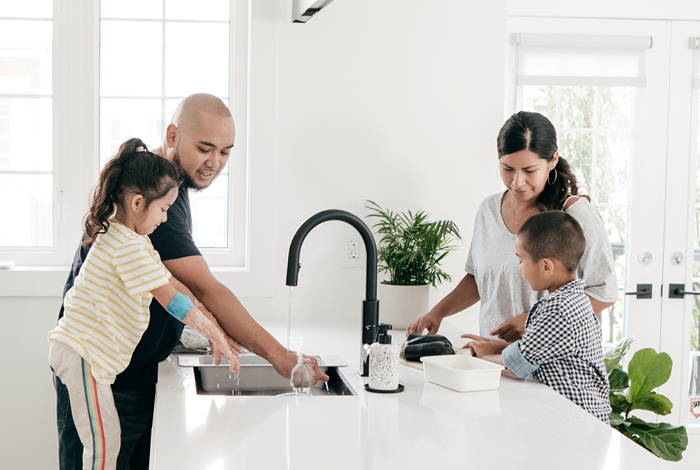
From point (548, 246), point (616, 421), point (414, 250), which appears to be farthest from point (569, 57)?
point (548, 246)

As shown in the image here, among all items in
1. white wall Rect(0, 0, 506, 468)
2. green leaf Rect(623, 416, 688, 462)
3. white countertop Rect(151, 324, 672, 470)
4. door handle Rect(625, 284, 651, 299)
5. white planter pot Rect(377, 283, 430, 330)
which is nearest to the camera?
white countertop Rect(151, 324, 672, 470)

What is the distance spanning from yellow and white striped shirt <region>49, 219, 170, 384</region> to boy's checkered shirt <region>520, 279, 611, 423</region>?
2.66 feet

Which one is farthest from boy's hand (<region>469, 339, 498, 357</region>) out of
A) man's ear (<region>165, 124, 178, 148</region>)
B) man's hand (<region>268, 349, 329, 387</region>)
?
man's ear (<region>165, 124, 178, 148</region>)

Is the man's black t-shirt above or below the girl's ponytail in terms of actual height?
below

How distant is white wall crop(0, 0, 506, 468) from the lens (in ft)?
8.03

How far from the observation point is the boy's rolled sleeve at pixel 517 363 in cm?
142

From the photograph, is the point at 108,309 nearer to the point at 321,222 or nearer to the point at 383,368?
the point at 321,222

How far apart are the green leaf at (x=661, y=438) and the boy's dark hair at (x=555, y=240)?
35.6 inches

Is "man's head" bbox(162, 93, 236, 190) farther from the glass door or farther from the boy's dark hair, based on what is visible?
the glass door

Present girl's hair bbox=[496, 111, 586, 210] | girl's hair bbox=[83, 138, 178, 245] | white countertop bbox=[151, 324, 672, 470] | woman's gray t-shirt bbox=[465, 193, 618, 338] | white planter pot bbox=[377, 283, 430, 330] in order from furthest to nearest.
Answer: white planter pot bbox=[377, 283, 430, 330] → girl's hair bbox=[496, 111, 586, 210] → woman's gray t-shirt bbox=[465, 193, 618, 338] → girl's hair bbox=[83, 138, 178, 245] → white countertop bbox=[151, 324, 672, 470]

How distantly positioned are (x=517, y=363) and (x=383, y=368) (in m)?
0.31

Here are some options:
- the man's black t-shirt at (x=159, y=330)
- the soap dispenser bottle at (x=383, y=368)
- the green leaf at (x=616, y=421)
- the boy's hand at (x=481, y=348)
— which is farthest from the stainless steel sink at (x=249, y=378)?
the green leaf at (x=616, y=421)

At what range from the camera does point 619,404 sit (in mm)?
2211

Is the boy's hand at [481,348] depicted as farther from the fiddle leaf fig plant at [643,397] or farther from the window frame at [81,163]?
the window frame at [81,163]
